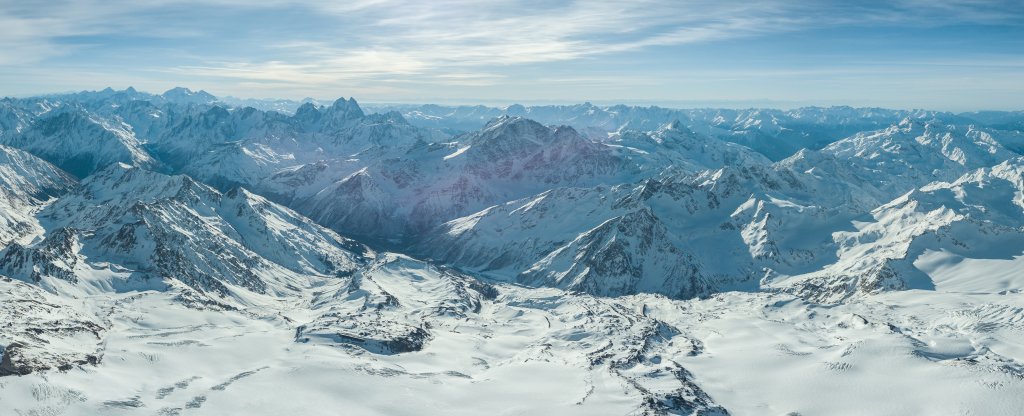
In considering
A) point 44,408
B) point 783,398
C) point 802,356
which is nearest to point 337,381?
point 44,408

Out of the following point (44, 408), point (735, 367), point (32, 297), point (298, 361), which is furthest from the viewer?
point (32, 297)

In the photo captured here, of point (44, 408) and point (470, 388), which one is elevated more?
point (44, 408)

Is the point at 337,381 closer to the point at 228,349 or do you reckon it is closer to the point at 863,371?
the point at 228,349

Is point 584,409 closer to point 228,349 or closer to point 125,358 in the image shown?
point 228,349

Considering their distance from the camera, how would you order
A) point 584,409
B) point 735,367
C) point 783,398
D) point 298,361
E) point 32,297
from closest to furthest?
1. point 584,409
2. point 783,398
3. point 298,361
4. point 735,367
5. point 32,297

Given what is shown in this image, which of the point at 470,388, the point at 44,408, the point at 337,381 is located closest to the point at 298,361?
the point at 337,381

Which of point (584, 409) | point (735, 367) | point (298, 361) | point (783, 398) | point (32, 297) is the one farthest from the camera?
point (32, 297)

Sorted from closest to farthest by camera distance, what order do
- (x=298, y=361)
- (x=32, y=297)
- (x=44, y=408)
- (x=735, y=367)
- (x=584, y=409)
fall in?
(x=44, y=408) → (x=584, y=409) → (x=298, y=361) → (x=735, y=367) → (x=32, y=297)

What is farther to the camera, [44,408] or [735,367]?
[735,367]

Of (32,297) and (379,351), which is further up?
(32,297)
